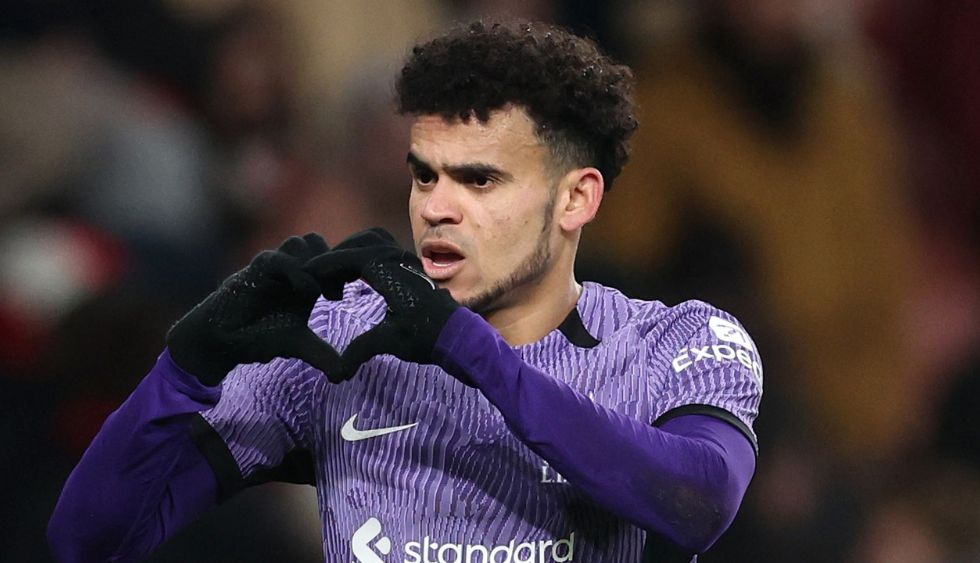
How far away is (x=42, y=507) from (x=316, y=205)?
3.25 feet

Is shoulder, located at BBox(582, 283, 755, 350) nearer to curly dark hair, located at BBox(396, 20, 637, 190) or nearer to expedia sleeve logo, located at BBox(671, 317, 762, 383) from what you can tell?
expedia sleeve logo, located at BBox(671, 317, 762, 383)

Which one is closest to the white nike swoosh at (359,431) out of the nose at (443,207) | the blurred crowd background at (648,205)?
the nose at (443,207)

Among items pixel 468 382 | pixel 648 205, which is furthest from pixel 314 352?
pixel 648 205

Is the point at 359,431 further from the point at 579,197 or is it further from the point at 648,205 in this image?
the point at 648,205

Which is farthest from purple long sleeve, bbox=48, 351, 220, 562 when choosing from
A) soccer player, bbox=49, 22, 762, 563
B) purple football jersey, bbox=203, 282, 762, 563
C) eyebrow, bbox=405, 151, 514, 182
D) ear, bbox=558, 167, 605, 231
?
ear, bbox=558, 167, 605, 231

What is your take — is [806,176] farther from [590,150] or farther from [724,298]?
[590,150]

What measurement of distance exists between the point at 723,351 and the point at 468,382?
1.49 ft

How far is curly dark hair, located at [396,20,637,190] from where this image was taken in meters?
2.06

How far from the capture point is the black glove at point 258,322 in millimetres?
1845

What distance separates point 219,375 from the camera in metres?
1.91

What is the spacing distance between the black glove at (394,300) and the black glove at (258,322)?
0.02 metres

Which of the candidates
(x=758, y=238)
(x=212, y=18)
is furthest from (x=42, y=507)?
(x=758, y=238)

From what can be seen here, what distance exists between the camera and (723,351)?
6.81 ft

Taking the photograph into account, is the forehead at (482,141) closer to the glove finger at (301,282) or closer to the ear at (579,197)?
the ear at (579,197)
